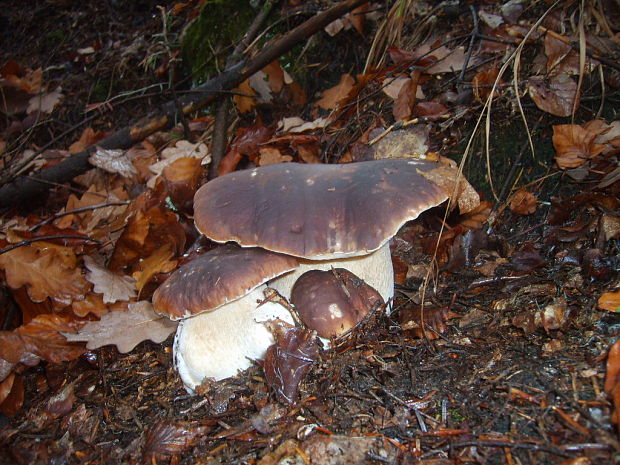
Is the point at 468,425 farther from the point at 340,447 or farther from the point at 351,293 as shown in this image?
the point at 351,293

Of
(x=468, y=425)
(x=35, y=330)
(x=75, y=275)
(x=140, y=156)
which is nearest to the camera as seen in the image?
(x=468, y=425)

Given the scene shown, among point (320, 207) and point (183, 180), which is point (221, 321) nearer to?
point (320, 207)

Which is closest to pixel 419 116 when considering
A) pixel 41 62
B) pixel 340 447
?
pixel 340 447

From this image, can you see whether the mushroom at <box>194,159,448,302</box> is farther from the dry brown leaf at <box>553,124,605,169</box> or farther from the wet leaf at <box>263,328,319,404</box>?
the dry brown leaf at <box>553,124,605,169</box>

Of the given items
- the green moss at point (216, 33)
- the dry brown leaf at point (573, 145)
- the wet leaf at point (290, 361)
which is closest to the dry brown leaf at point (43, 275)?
the wet leaf at point (290, 361)

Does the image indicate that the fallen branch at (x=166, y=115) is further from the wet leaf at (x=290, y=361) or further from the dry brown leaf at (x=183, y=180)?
the wet leaf at (x=290, y=361)

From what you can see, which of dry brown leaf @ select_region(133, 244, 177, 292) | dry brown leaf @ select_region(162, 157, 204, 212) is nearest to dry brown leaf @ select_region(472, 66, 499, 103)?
dry brown leaf @ select_region(162, 157, 204, 212)

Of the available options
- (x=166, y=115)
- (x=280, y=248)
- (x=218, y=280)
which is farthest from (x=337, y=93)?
(x=218, y=280)
